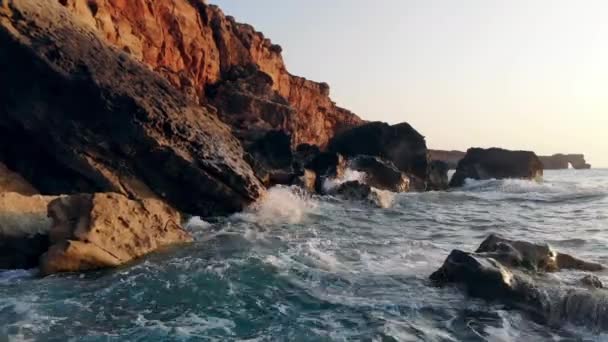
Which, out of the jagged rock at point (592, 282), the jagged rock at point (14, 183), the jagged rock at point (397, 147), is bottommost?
the jagged rock at point (592, 282)

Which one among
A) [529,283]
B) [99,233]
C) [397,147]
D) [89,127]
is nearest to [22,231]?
[99,233]

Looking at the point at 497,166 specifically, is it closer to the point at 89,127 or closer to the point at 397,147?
the point at 397,147

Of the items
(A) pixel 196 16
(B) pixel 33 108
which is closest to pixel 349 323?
(B) pixel 33 108

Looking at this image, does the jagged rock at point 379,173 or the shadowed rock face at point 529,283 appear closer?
the shadowed rock face at point 529,283

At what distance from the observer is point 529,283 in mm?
6859

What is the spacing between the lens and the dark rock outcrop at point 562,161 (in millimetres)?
93688

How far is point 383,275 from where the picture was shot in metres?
8.06

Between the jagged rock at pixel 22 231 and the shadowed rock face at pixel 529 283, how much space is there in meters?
6.28

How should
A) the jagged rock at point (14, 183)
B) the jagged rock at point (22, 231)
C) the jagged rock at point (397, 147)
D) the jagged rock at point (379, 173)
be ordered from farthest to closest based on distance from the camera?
the jagged rock at point (397, 147)
the jagged rock at point (379, 173)
the jagged rock at point (14, 183)
the jagged rock at point (22, 231)

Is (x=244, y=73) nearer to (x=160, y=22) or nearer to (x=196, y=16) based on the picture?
(x=196, y=16)

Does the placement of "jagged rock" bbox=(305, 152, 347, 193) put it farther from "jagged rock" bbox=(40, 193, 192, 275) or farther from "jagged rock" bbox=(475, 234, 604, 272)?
"jagged rock" bbox=(475, 234, 604, 272)

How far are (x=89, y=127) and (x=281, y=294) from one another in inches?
320

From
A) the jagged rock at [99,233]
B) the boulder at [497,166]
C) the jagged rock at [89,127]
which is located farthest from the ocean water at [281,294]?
the boulder at [497,166]

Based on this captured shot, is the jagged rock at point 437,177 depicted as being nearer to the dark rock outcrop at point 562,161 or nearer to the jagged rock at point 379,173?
the jagged rock at point 379,173
